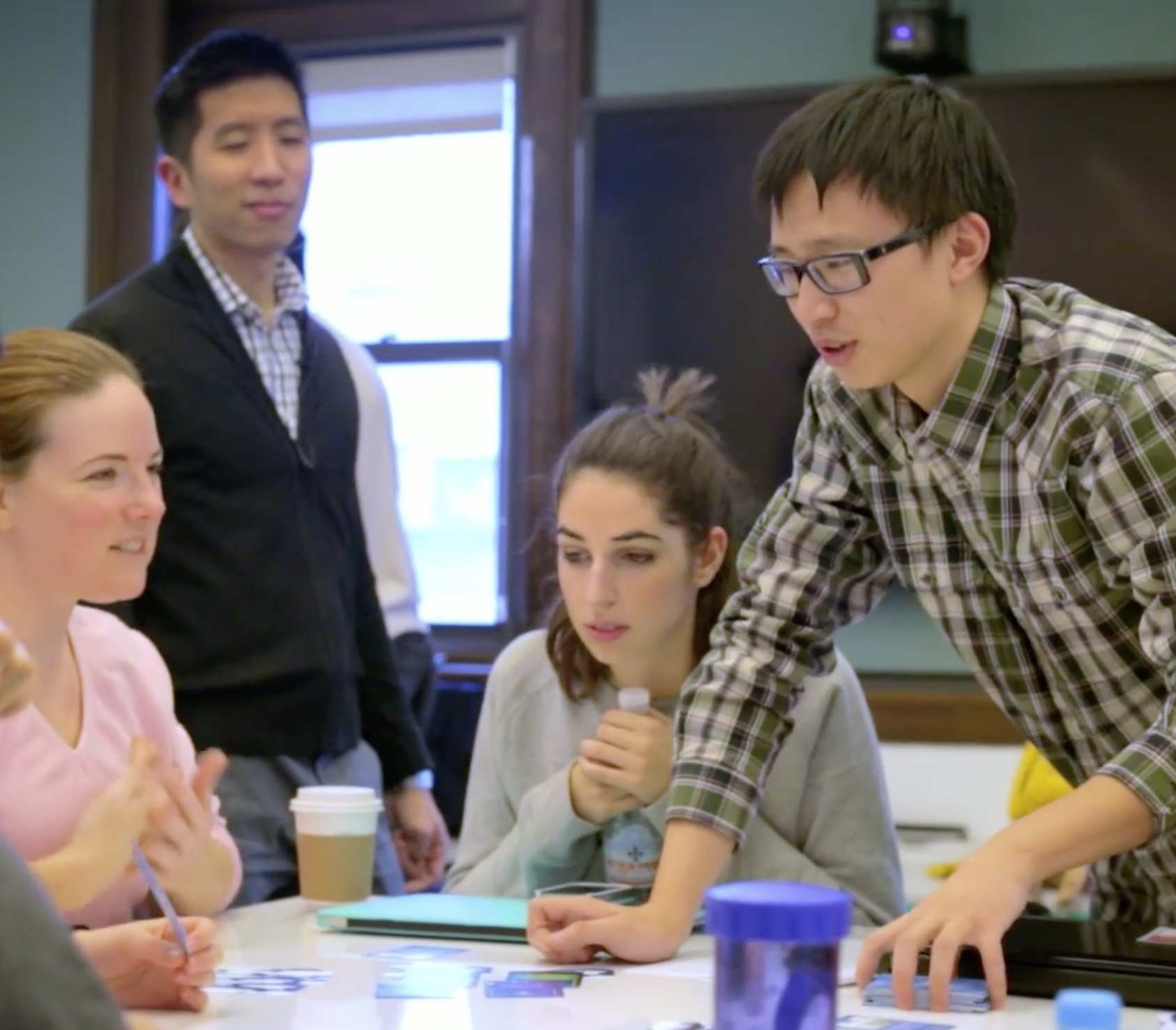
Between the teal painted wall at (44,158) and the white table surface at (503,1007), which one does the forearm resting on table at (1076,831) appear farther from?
the teal painted wall at (44,158)

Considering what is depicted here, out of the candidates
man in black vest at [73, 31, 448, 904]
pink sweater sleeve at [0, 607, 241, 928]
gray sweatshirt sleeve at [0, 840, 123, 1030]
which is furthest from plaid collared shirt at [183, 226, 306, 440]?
gray sweatshirt sleeve at [0, 840, 123, 1030]

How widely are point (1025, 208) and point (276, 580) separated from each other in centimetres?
200

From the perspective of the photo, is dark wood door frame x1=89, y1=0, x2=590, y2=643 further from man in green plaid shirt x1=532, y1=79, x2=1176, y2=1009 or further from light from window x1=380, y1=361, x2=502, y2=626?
man in green plaid shirt x1=532, y1=79, x2=1176, y2=1009

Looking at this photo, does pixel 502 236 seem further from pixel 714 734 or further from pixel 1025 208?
pixel 714 734

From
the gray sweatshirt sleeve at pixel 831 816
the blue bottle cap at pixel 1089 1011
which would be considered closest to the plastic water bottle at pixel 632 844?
the gray sweatshirt sleeve at pixel 831 816

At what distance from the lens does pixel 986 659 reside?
1.61 m

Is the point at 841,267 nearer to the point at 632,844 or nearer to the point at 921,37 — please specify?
the point at 632,844

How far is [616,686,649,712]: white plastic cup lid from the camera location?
182 cm

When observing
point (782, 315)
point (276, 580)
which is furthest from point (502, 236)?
point (276, 580)

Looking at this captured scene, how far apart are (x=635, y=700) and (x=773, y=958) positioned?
0.83 metres

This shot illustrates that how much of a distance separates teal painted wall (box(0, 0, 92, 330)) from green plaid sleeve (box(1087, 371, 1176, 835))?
3428mm

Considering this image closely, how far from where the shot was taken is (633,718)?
1.81m

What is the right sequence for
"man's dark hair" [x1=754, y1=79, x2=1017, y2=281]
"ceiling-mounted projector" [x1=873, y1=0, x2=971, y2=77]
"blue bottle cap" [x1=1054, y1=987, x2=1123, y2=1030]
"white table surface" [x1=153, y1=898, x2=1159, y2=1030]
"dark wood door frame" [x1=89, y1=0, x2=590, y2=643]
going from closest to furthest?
"blue bottle cap" [x1=1054, y1=987, x2=1123, y2=1030] → "white table surface" [x1=153, y1=898, x2=1159, y2=1030] → "man's dark hair" [x1=754, y1=79, x2=1017, y2=281] → "ceiling-mounted projector" [x1=873, y1=0, x2=971, y2=77] → "dark wood door frame" [x1=89, y1=0, x2=590, y2=643]

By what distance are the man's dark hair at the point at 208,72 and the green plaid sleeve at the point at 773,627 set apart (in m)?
1.05
